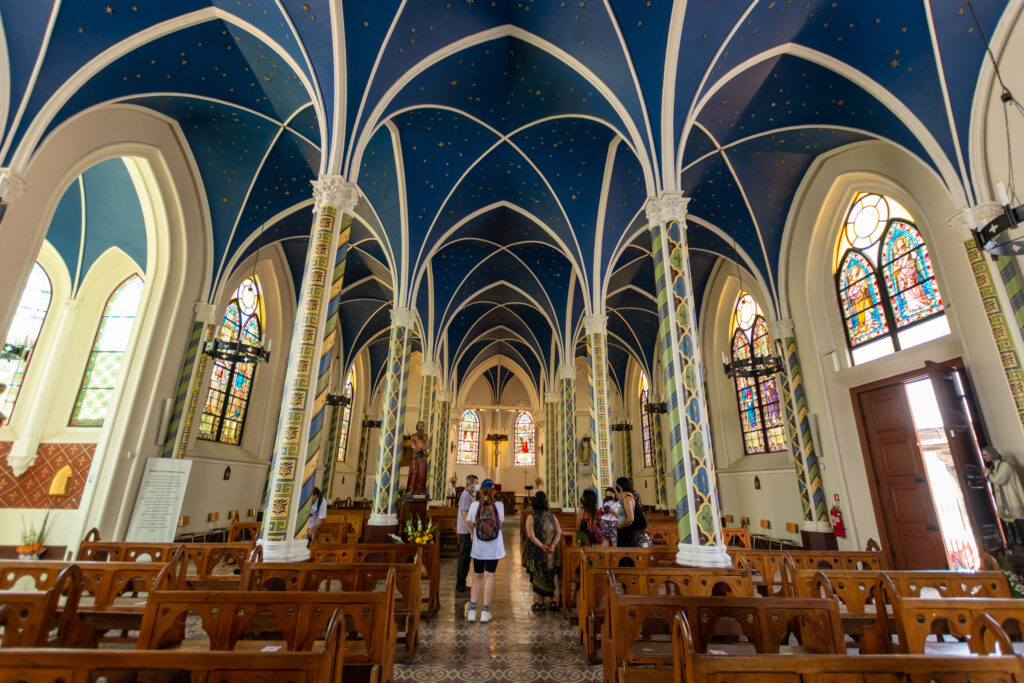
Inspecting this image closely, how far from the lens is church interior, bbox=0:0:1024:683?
11.7ft

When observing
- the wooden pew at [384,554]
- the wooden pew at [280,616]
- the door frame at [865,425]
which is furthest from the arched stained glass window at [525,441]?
the wooden pew at [280,616]

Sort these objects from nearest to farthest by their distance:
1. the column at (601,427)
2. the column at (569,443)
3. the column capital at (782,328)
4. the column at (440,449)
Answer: the column at (601,427)
the column capital at (782,328)
the column at (569,443)
the column at (440,449)

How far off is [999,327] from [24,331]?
16982 millimetres

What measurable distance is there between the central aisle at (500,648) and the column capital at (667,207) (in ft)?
17.9

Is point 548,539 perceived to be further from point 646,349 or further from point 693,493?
point 646,349

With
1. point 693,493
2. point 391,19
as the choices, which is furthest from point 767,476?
point 391,19

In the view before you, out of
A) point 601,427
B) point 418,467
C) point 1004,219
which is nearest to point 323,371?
point 601,427

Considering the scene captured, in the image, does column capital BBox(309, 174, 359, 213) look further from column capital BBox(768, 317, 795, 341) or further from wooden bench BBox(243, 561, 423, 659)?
column capital BBox(768, 317, 795, 341)

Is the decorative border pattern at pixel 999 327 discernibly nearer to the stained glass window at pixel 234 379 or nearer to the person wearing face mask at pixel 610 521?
the person wearing face mask at pixel 610 521

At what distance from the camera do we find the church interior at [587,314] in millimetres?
3555

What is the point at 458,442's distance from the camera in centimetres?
2705

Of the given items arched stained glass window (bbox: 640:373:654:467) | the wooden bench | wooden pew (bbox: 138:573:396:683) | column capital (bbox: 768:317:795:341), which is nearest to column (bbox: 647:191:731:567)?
the wooden bench

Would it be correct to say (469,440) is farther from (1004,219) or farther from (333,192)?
(1004,219)

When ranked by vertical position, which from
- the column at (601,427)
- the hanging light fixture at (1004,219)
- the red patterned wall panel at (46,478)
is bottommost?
the red patterned wall panel at (46,478)
